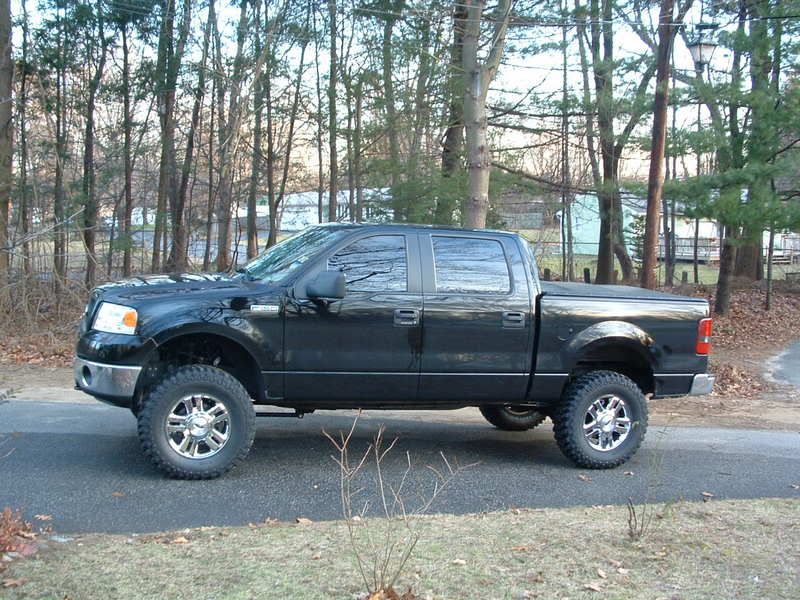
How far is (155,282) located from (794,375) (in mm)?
11064

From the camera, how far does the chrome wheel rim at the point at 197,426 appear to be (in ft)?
19.5

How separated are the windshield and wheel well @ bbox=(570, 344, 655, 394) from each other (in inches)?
97.8

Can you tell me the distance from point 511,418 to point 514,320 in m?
1.98

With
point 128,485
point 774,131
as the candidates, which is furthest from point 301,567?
point 774,131

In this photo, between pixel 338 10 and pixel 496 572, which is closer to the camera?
pixel 496 572

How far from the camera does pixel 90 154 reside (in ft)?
67.5

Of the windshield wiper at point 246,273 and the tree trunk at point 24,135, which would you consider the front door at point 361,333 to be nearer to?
the windshield wiper at point 246,273

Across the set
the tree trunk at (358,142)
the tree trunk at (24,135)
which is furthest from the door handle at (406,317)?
the tree trunk at (24,135)

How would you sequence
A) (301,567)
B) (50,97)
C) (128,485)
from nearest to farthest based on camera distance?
1. (301,567)
2. (128,485)
3. (50,97)

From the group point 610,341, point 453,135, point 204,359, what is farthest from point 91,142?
point 610,341

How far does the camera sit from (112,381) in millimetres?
5766

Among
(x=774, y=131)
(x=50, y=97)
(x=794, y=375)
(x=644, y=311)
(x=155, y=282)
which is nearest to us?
(x=155, y=282)

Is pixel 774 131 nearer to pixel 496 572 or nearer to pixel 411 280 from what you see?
pixel 411 280

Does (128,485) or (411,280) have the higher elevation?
(411,280)
